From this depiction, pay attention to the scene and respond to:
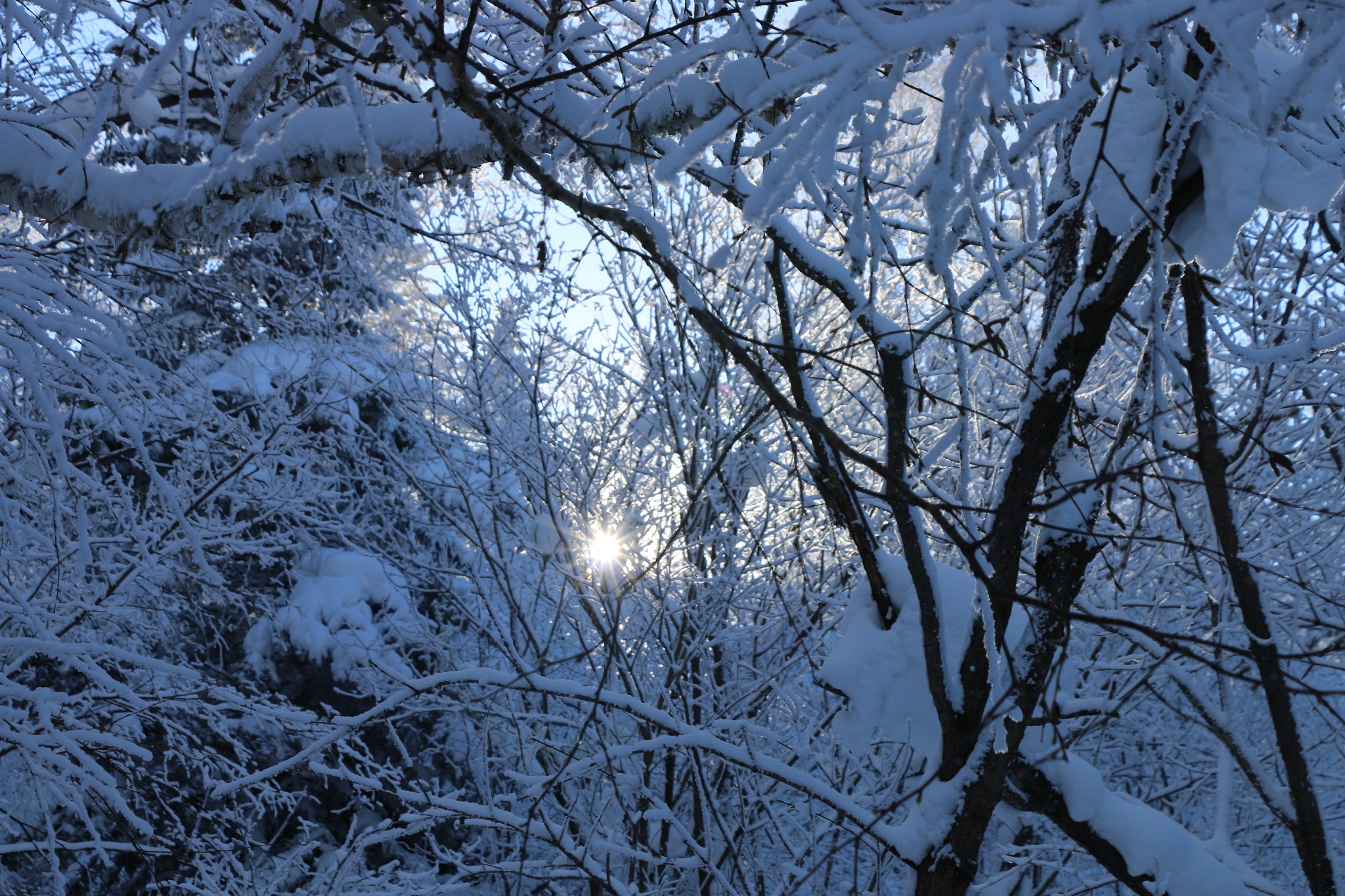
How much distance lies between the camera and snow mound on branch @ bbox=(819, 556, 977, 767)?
2.20 meters

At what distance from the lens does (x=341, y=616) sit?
22.9 feet

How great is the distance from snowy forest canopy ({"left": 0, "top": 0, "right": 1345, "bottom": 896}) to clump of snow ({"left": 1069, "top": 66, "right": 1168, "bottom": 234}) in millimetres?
14

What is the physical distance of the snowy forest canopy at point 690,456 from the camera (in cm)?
150

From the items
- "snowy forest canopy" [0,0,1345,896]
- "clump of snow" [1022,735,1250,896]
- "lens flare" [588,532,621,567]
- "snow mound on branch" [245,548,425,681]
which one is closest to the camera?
"snowy forest canopy" [0,0,1345,896]

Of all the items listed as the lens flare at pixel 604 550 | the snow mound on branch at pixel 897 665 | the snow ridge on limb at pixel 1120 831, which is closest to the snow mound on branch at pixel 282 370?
the lens flare at pixel 604 550

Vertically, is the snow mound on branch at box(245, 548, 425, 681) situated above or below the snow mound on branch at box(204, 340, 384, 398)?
below

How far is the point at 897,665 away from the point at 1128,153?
1369mm

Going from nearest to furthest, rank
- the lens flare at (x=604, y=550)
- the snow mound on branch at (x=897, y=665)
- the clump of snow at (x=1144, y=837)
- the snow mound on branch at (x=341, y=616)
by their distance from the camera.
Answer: the clump of snow at (x=1144, y=837)
the snow mound on branch at (x=897, y=665)
the lens flare at (x=604, y=550)
the snow mound on branch at (x=341, y=616)

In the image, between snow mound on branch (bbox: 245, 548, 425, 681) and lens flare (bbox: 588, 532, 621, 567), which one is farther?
snow mound on branch (bbox: 245, 548, 425, 681)

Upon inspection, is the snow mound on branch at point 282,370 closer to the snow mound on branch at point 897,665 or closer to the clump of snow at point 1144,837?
the snow mound on branch at point 897,665

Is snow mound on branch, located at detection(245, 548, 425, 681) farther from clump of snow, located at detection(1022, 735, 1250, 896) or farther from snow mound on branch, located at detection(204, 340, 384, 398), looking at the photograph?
clump of snow, located at detection(1022, 735, 1250, 896)

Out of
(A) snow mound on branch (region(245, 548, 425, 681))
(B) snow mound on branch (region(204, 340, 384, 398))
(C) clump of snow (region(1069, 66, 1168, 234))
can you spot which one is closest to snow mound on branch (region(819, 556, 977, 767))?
(C) clump of snow (region(1069, 66, 1168, 234))

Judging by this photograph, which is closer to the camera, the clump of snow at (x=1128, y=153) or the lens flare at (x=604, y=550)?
the clump of snow at (x=1128, y=153)

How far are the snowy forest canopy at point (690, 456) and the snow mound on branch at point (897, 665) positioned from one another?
0.01 metres
